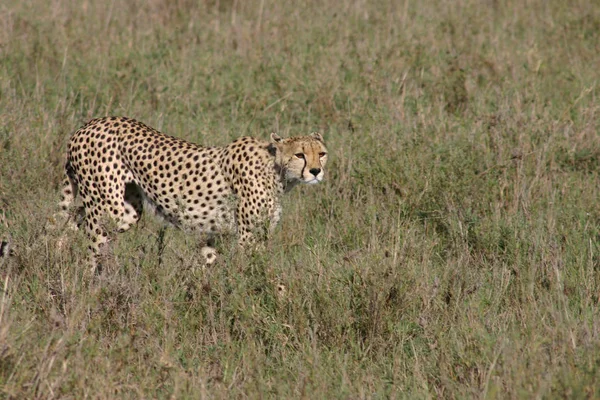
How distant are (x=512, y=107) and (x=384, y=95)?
88cm

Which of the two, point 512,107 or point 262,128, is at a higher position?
point 512,107

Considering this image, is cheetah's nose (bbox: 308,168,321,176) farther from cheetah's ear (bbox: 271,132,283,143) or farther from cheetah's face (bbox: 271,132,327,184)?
cheetah's ear (bbox: 271,132,283,143)

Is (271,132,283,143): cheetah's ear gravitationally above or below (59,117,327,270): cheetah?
above

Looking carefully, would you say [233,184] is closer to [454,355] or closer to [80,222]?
[80,222]

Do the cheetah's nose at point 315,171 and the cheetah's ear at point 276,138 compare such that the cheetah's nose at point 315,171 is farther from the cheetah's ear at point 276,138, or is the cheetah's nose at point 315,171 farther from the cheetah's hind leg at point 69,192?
the cheetah's hind leg at point 69,192

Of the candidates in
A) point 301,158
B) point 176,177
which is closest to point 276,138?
point 301,158

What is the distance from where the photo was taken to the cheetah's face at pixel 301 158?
4.76m

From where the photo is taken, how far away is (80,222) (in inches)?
204

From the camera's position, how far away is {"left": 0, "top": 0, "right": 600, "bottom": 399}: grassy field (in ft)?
11.5

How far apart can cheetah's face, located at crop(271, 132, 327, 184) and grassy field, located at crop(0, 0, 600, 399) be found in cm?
38

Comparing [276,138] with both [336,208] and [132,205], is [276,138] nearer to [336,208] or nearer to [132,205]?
[336,208]

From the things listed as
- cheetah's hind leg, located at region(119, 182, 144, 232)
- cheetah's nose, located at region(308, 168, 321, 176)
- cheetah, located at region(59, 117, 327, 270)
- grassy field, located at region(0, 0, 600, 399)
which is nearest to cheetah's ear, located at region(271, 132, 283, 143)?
cheetah, located at region(59, 117, 327, 270)

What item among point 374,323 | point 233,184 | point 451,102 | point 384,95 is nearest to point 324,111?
point 384,95

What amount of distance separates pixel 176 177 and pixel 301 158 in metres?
0.70
